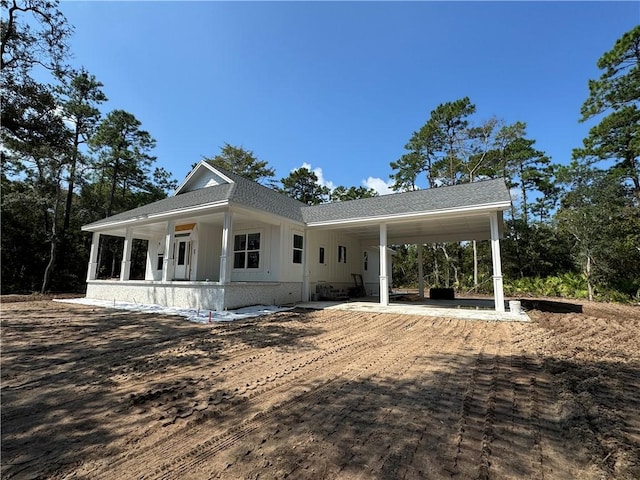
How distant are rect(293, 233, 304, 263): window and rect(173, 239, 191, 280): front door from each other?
15.8ft

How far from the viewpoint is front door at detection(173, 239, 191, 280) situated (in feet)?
43.0

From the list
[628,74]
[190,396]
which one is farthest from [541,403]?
[628,74]

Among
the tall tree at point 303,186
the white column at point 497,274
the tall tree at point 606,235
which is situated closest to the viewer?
the white column at point 497,274

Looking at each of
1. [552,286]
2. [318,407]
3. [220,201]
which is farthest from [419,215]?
[552,286]

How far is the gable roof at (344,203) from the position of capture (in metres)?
9.55

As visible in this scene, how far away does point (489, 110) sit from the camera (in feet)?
79.7

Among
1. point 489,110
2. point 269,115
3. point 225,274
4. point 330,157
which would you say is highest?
point 489,110

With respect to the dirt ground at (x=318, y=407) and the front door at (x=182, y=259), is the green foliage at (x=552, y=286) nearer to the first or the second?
the dirt ground at (x=318, y=407)

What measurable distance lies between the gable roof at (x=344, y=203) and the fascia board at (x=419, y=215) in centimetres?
3

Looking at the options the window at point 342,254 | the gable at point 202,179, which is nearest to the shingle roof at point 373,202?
the gable at point 202,179

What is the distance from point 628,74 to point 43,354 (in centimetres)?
2863

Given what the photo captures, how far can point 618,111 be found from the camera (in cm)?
1850

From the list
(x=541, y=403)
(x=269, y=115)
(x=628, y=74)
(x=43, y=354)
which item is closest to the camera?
(x=541, y=403)

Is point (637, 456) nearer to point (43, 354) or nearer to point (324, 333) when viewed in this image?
point (324, 333)
